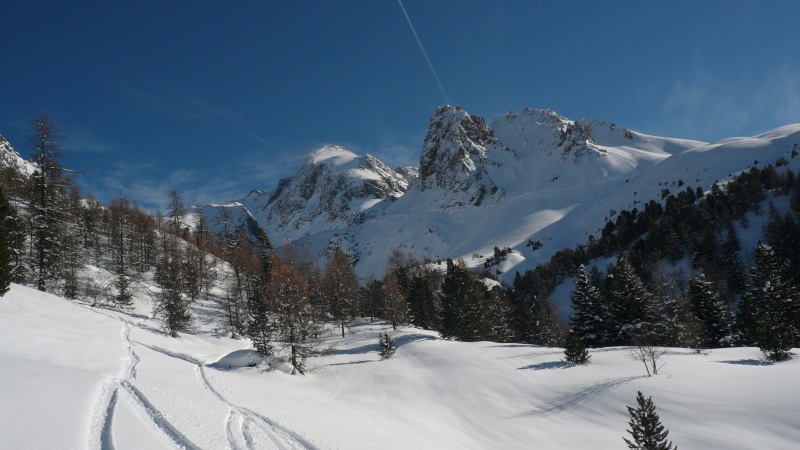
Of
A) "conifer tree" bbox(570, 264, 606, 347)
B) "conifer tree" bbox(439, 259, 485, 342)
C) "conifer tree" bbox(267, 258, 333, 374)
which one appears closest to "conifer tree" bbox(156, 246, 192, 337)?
"conifer tree" bbox(267, 258, 333, 374)

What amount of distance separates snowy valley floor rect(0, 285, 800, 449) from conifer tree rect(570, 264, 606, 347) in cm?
1110

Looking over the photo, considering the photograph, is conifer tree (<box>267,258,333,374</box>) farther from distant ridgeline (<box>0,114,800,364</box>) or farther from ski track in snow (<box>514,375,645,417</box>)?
ski track in snow (<box>514,375,645,417</box>)

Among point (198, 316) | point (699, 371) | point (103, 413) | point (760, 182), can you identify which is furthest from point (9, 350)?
point (760, 182)

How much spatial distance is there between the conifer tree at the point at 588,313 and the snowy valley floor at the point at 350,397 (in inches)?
437

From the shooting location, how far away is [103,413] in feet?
29.9

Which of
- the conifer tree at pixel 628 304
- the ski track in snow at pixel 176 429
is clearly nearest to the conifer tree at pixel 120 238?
the ski track in snow at pixel 176 429

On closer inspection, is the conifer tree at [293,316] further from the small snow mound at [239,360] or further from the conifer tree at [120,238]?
the conifer tree at [120,238]

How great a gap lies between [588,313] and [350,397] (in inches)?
1206

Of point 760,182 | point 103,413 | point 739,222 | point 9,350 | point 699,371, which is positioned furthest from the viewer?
point 760,182

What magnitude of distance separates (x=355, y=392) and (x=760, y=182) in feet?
385

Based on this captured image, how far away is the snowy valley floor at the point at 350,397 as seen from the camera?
920cm

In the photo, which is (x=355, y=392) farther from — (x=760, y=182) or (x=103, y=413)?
(x=760, y=182)

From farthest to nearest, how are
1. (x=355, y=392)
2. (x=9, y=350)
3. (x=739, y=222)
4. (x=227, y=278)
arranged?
(x=739, y=222), (x=227, y=278), (x=355, y=392), (x=9, y=350)

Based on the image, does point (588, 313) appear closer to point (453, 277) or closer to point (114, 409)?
point (453, 277)
